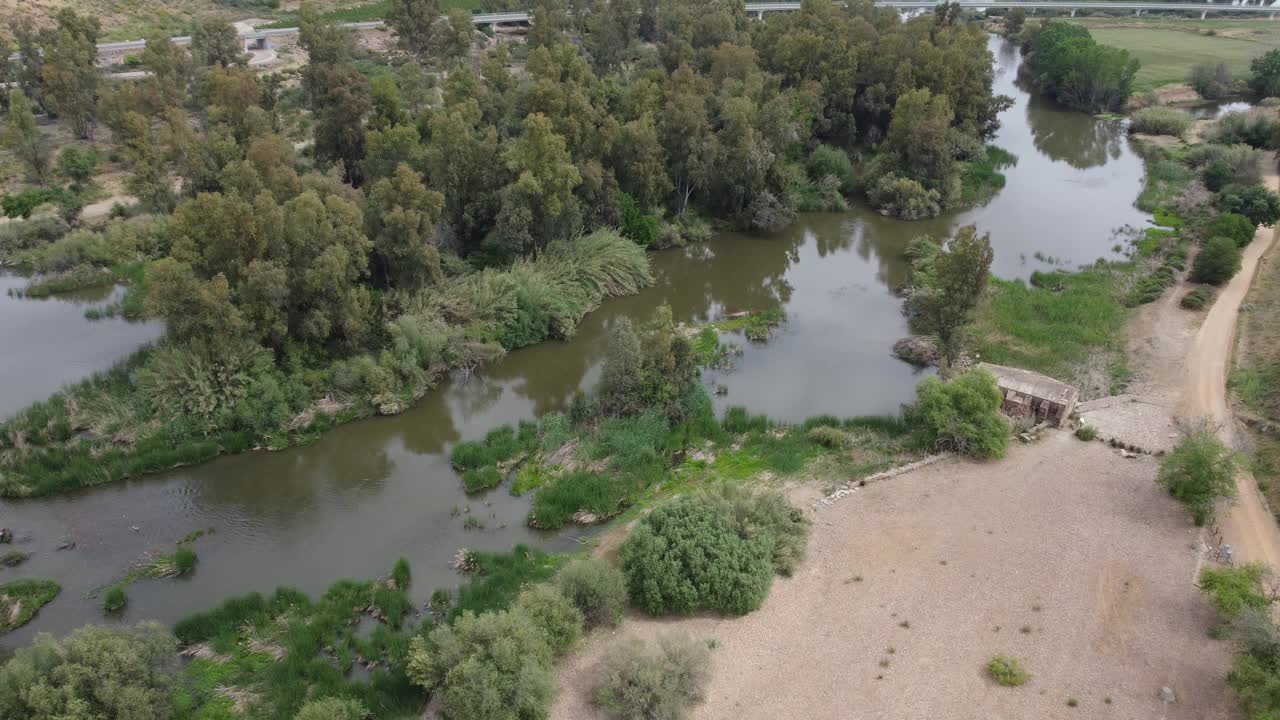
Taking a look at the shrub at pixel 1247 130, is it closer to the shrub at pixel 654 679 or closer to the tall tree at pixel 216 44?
the shrub at pixel 654 679

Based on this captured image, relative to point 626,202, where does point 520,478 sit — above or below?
below

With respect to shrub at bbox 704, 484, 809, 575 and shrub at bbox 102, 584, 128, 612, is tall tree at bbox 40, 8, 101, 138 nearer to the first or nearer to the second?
shrub at bbox 102, 584, 128, 612

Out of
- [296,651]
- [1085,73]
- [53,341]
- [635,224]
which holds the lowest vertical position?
[296,651]

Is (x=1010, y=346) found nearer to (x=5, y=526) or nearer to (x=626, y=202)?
(x=626, y=202)

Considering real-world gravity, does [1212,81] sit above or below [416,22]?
below

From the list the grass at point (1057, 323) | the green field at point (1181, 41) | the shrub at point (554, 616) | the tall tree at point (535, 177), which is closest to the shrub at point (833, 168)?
the grass at point (1057, 323)

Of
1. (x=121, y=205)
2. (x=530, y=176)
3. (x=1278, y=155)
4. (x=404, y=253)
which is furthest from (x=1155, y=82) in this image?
(x=121, y=205)

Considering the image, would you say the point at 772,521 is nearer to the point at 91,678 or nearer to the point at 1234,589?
the point at 1234,589

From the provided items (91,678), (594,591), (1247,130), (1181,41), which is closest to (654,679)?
(594,591)
